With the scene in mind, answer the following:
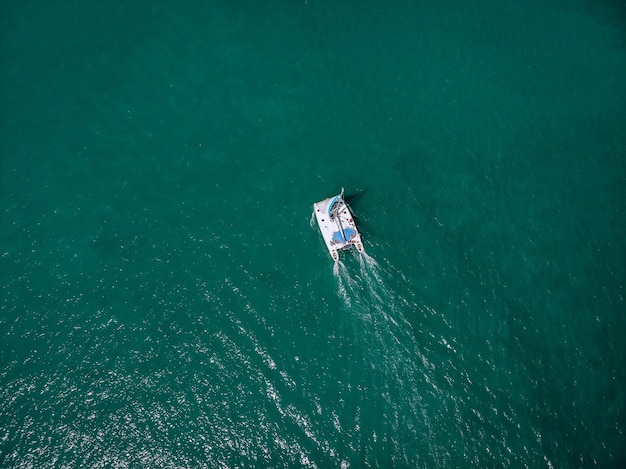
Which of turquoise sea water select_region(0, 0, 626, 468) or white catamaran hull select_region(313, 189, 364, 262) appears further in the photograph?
white catamaran hull select_region(313, 189, 364, 262)

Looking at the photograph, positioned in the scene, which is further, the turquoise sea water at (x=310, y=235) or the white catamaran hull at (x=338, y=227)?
the white catamaran hull at (x=338, y=227)

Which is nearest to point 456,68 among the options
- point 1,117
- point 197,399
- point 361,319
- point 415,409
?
point 361,319

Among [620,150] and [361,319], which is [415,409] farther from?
[620,150]

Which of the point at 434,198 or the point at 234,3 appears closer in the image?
the point at 434,198
